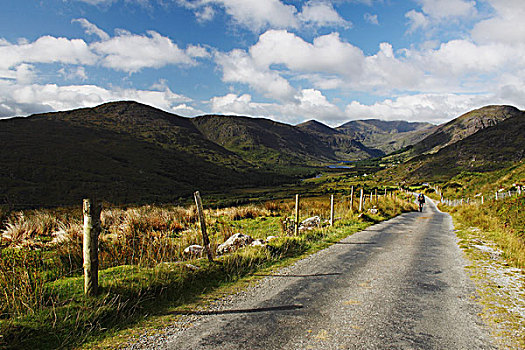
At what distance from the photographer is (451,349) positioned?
15.0 feet

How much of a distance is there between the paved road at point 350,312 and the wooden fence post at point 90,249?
1855 mm

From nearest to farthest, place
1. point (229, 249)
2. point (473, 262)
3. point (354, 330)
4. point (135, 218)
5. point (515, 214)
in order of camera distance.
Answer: point (354, 330), point (473, 262), point (229, 249), point (135, 218), point (515, 214)

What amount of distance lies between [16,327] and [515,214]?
2113 cm

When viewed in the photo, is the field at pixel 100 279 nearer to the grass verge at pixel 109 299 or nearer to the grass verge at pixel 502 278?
the grass verge at pixel 109 299

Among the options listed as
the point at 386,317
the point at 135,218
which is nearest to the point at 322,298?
the point at 386,317

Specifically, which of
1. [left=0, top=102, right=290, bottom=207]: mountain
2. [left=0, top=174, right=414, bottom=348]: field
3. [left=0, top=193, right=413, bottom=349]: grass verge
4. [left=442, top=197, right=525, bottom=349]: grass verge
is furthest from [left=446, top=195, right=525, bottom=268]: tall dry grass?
[left=0, top=102, right=290, bottom=207]: mountain

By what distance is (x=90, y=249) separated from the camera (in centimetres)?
556

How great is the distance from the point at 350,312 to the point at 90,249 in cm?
472

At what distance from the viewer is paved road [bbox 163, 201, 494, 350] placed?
4.72 metres

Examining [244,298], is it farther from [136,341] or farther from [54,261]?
[54,261]

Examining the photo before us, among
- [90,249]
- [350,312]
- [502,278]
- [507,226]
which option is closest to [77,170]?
[507,226]

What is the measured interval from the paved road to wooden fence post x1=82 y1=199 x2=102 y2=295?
1.85 m

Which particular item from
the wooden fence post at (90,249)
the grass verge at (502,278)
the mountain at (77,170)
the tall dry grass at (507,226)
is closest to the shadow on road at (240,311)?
the wooden fence post at (90,249)

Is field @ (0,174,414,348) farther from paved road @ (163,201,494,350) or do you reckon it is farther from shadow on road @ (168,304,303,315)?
paved road @ (163,201,494,350)
